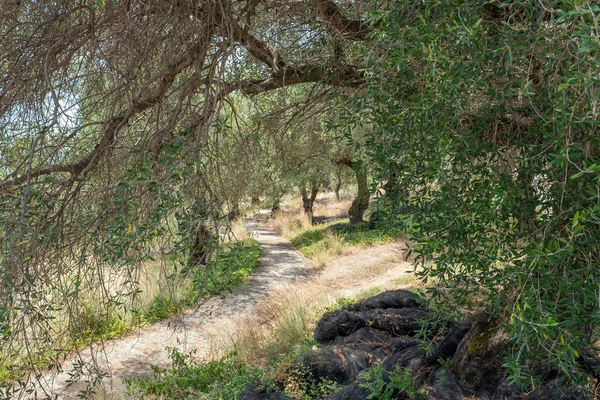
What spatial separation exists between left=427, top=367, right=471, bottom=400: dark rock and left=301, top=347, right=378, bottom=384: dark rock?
1.12 meters

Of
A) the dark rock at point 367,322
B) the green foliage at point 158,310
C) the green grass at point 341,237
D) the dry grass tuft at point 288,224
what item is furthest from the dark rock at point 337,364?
the dry grass tuft at point 288,224

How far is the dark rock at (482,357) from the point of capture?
4.13 metres

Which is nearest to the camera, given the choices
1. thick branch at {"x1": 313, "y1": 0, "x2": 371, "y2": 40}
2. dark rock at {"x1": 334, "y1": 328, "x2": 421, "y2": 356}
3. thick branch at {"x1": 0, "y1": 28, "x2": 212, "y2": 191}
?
thick branch at {"x1": 0, "y1": 28, "x2": 212, "y2": 191}

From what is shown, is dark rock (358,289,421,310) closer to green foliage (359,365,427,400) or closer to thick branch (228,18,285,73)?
green foliage (359,365,427,400)

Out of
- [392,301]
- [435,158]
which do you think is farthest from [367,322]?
[435,158]

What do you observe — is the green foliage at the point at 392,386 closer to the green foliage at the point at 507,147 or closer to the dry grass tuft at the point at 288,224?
the green foliage at the point at 507,147

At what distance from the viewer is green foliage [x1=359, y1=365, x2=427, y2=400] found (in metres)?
4.14

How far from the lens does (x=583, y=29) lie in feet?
4.65

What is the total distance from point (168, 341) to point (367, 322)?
4.45 meters

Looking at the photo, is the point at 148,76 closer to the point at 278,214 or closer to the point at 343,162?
the point at 343,162

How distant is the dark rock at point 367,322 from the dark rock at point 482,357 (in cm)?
139

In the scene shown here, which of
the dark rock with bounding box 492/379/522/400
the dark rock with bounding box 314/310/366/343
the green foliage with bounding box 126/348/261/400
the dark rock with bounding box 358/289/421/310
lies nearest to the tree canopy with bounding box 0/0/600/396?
the dark rock with bounding box 492/379/522/400

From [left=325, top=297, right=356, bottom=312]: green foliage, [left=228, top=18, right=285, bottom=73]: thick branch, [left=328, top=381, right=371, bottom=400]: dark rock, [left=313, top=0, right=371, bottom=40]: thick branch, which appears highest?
[left=313, top=0, right=371, bottom=40]: thick branch

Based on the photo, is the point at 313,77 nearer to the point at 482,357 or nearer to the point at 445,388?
the point at 482,357
